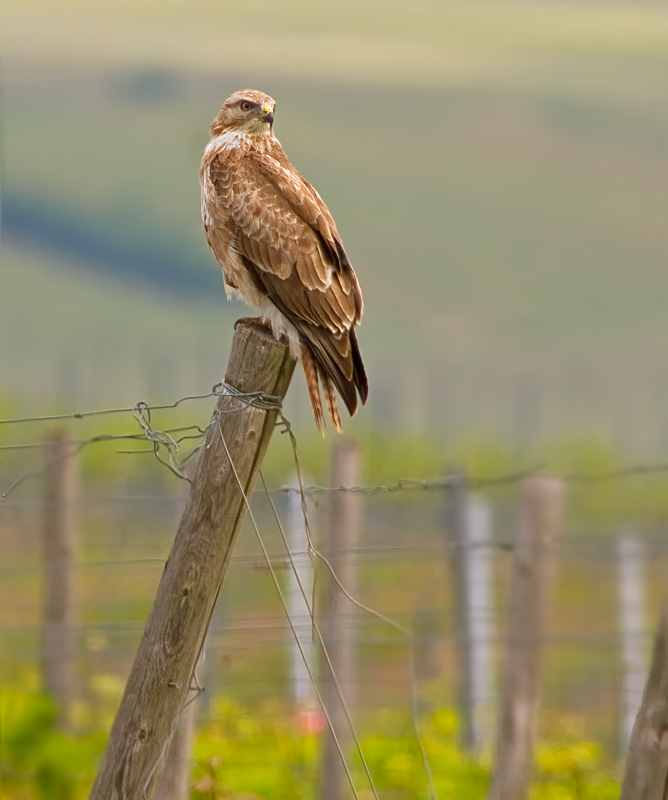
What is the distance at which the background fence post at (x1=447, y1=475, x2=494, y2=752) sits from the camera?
4.44 m

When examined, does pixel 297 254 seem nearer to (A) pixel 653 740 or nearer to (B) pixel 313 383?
(B) pixel 313 383

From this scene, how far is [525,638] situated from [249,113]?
6.16ft

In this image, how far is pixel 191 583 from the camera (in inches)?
75.2

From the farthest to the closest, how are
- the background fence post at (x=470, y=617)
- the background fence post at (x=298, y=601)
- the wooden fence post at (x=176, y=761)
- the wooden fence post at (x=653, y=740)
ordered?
1. the background fence post at (x=470, y=617)
2. the background fence post at (x=298, y=601)
3. the wooden fence post at (x=176, y=761)
4. the wooden fence post at (x=653, y=740)

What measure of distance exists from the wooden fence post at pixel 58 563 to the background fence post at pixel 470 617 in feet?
5.08

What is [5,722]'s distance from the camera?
330 centimetres

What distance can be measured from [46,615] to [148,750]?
2.38 metres

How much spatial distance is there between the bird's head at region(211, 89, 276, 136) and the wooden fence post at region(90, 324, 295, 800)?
1365 millimetres

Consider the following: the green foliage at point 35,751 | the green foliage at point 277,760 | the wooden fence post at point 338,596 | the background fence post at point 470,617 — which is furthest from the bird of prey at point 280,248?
the background fence post at point 470,617

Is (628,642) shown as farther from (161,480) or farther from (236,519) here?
(236,519)

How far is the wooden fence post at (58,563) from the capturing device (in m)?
3.99

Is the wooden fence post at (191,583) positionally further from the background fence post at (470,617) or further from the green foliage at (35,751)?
the background fence post at (470,617)

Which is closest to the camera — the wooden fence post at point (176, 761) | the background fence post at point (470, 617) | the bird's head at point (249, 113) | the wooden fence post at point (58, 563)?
the wooden fence post at point (176, 761)

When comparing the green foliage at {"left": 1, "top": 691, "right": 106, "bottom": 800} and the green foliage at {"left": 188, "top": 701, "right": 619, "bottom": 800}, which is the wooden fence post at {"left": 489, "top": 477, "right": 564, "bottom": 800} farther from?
the green foliage at {"left": 1, "top": 691, "right": 106, "bottom": 800}
